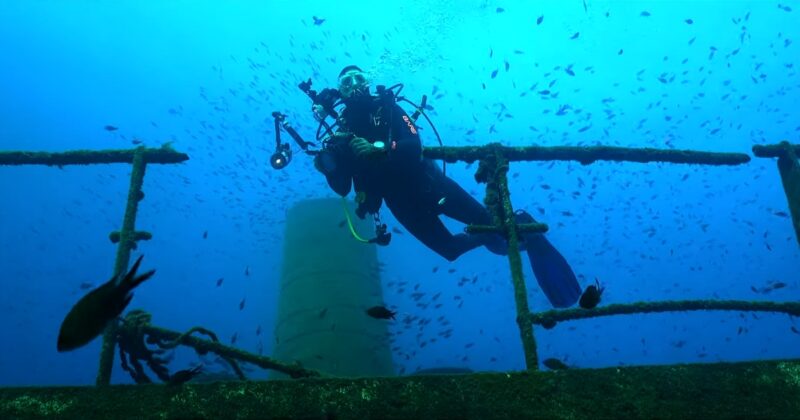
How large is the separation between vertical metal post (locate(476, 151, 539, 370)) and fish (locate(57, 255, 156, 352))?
1.90 metres

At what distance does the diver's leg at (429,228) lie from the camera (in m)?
6.82

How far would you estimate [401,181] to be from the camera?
6453 mm

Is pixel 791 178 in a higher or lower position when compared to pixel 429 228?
lower

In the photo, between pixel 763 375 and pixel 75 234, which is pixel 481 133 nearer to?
pixel 763 375

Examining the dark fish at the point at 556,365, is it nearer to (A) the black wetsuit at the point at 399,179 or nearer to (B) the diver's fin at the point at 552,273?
(B) the diver's fin at the point at 552,273

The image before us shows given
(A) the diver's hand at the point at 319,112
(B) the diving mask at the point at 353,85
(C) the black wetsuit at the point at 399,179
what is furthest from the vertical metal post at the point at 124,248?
(B) the diving mask at the point at 353,85

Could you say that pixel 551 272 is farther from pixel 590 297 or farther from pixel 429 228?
pixel 590 297

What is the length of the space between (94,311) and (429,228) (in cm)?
541

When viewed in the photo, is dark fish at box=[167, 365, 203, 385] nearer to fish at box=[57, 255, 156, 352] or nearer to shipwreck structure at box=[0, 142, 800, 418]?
shipwreck structure at box=[0, 142, 800, 418]

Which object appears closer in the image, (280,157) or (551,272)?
(551,272)

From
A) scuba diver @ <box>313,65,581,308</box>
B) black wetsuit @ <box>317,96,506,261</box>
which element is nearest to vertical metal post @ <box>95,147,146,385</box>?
scuba diver @ <box>313,65,581,308</box>

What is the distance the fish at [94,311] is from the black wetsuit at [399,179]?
4.14 metres

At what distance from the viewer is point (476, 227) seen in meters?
3.22

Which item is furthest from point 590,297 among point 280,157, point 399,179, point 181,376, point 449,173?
point 449,173
